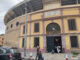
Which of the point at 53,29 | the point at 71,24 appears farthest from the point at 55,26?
the point at 71,24

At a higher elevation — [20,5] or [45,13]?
[20,5]

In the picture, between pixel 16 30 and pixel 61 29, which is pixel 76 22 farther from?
pixel 16 30

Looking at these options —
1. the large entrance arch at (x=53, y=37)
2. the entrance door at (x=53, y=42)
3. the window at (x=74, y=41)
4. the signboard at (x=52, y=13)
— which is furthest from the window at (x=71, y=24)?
the entrance door at (x=53, y=42)

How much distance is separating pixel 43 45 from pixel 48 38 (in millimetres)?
1710

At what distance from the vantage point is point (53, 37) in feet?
57.3

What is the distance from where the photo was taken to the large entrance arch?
1697 cm

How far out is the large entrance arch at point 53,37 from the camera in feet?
55.7

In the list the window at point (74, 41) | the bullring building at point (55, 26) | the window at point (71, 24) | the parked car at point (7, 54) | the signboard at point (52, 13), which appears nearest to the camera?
the parked car at point (7, 54)

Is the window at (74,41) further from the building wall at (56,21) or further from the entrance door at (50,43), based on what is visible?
the entrance door at (50,43)

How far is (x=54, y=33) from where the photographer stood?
56.1ft

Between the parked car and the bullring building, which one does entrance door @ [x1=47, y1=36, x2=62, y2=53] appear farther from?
the parked car

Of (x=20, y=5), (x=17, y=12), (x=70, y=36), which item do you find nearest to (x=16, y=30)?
(x=17, y=12)

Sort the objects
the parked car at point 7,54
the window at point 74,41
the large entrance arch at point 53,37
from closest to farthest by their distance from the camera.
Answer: the parked car at point 7,54
the window at point 74,41
the large entrance arch at point 53,37

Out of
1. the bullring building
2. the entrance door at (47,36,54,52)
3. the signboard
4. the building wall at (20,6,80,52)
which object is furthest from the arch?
the signboard
